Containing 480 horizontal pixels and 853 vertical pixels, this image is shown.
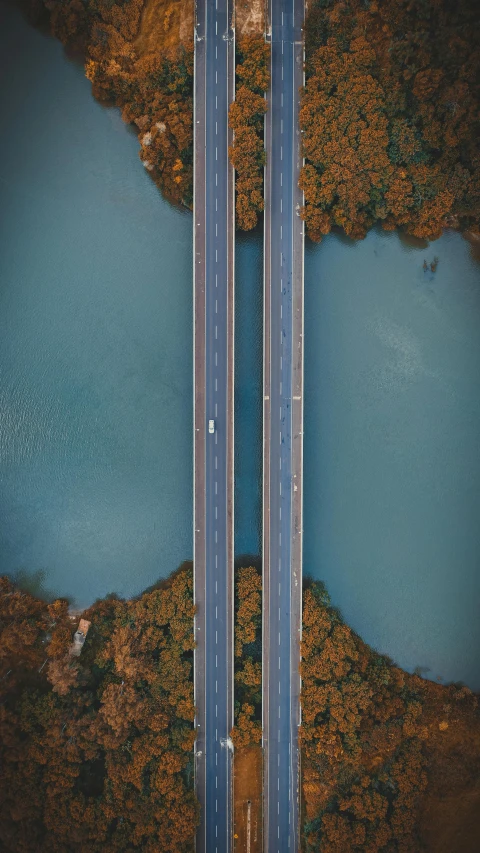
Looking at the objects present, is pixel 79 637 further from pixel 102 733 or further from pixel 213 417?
pixel 213 417

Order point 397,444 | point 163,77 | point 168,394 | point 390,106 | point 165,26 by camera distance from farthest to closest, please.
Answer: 1. point 397,444
2. point 168,394
3. point 165,26
4. point 163,77
5. point 390,106

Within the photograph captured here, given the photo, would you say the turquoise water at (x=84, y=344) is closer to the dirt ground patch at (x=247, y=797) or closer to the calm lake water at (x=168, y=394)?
the calm lake water at (x=168, y=394)

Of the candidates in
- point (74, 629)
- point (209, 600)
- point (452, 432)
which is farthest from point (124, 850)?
point (452, 432)

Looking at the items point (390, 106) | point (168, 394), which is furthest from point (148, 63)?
point (168, 394)

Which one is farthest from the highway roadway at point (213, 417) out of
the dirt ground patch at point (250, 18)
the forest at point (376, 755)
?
the forest at point (376, 755)

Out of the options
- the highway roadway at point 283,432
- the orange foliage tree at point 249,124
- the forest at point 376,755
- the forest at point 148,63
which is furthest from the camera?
the highway roadway at point 283,432

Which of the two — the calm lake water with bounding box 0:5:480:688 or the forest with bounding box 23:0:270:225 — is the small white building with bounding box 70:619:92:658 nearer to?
the calm lake water with bounding box 0:5:480:688

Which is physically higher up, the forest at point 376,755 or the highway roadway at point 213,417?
the highway roadway at point 213,417

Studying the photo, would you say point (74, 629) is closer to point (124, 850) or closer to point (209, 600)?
point (209, 600)
